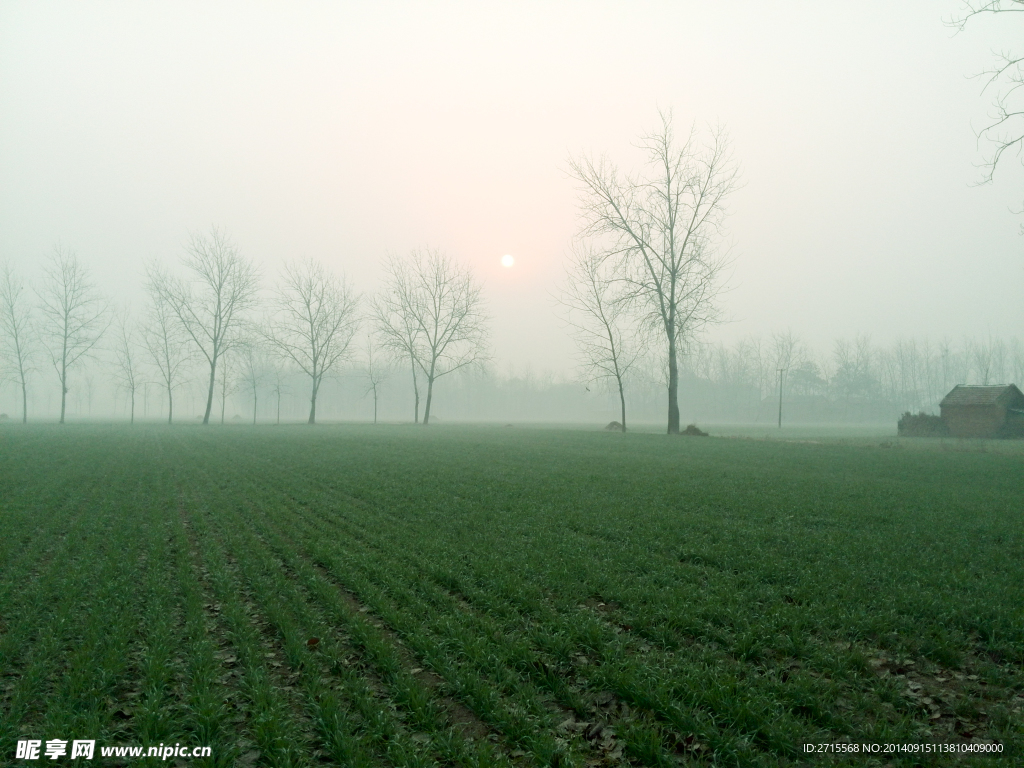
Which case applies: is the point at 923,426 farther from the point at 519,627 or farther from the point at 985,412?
the point at 519,627

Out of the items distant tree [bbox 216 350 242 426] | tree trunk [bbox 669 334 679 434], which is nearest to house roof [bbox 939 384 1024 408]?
tree trunk [bbox 669 334 679 434]

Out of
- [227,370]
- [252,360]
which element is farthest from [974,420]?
[227,370]

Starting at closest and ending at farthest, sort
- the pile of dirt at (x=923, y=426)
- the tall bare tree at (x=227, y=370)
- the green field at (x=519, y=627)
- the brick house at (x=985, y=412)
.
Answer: the green field at (x=519, y=627) < the brick house at (x=985, y=412) < the pile of dirt at (x=923, y=426) < the tall bare tree at (x=227, y=370)

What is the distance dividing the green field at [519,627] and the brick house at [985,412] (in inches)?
1651

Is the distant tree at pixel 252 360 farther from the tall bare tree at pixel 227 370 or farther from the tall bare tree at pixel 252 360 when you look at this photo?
the tall bare tree at pixel 227 370

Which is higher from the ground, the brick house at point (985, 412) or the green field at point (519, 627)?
the brick house at point (985, 412)

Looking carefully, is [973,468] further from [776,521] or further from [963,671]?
[963,671]

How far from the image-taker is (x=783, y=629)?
569 cm

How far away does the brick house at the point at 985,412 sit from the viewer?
45.3m

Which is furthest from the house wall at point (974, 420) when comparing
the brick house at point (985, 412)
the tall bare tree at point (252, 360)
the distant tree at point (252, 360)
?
the distant tree at point (252, 360)

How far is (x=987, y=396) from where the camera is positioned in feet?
151

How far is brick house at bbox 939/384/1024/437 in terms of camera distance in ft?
149

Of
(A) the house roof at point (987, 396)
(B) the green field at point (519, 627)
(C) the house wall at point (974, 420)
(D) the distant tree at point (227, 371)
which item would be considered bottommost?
(B) the green field at point (519, 627)

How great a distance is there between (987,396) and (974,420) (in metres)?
2.23
